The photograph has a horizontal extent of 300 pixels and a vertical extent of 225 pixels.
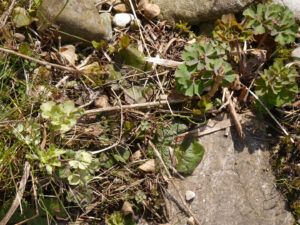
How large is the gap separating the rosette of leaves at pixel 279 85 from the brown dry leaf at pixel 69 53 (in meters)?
1.52

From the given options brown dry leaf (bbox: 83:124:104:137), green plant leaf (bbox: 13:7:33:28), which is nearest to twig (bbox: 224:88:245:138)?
brown dry leaf (bbox: 83:124:104:137)

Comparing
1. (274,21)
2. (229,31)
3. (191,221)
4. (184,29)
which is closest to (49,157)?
(191,221)

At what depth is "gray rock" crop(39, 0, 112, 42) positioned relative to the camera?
2.59m

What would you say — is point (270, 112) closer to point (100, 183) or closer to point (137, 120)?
point (137, 120)

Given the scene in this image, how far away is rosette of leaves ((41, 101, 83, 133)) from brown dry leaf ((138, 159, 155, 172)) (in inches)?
25.9

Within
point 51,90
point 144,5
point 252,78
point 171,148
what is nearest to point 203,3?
point 144,5

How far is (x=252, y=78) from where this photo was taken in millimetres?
2762

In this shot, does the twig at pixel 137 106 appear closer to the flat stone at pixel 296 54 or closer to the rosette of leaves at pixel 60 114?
the rosette of leaves at pixel 60 114

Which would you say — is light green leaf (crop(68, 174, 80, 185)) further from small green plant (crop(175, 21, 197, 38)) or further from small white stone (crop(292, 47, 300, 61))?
small white stone (crop(292, 47, 300, 61))

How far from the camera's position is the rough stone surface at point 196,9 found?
2.77 metres

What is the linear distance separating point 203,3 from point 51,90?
1.47m

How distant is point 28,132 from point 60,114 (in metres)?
0.31

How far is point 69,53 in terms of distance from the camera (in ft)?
8.88

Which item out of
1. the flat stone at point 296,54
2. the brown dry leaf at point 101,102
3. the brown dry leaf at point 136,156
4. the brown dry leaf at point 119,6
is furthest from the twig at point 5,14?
the flat stone at point 296,54
